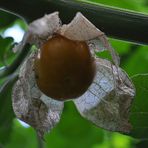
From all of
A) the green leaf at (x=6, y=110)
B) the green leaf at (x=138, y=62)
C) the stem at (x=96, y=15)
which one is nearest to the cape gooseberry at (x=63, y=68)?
the stem at (x=96, y=15)

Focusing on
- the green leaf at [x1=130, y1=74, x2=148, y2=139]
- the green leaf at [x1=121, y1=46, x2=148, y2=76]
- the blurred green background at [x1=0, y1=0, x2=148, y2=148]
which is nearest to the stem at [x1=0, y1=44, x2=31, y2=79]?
the blurred green background at [x1=0, y1=0, x2=148, y2=148]

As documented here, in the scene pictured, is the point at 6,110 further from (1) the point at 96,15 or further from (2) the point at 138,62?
(2) the point at 138,62

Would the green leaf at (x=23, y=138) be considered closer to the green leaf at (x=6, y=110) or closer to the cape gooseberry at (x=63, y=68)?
the green leaf at (x=6, y=110)

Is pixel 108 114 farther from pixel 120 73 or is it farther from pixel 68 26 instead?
pixel 68 26

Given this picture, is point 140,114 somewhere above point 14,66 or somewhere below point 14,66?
below

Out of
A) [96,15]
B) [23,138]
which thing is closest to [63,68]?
[96,15]

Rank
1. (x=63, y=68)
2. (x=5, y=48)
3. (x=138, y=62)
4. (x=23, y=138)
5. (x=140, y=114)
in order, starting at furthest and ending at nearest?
(x=23, y=138) < (x=138, y=62) < (x=5, y=48) < (x=140, y=114) < (x=63, y=68)
